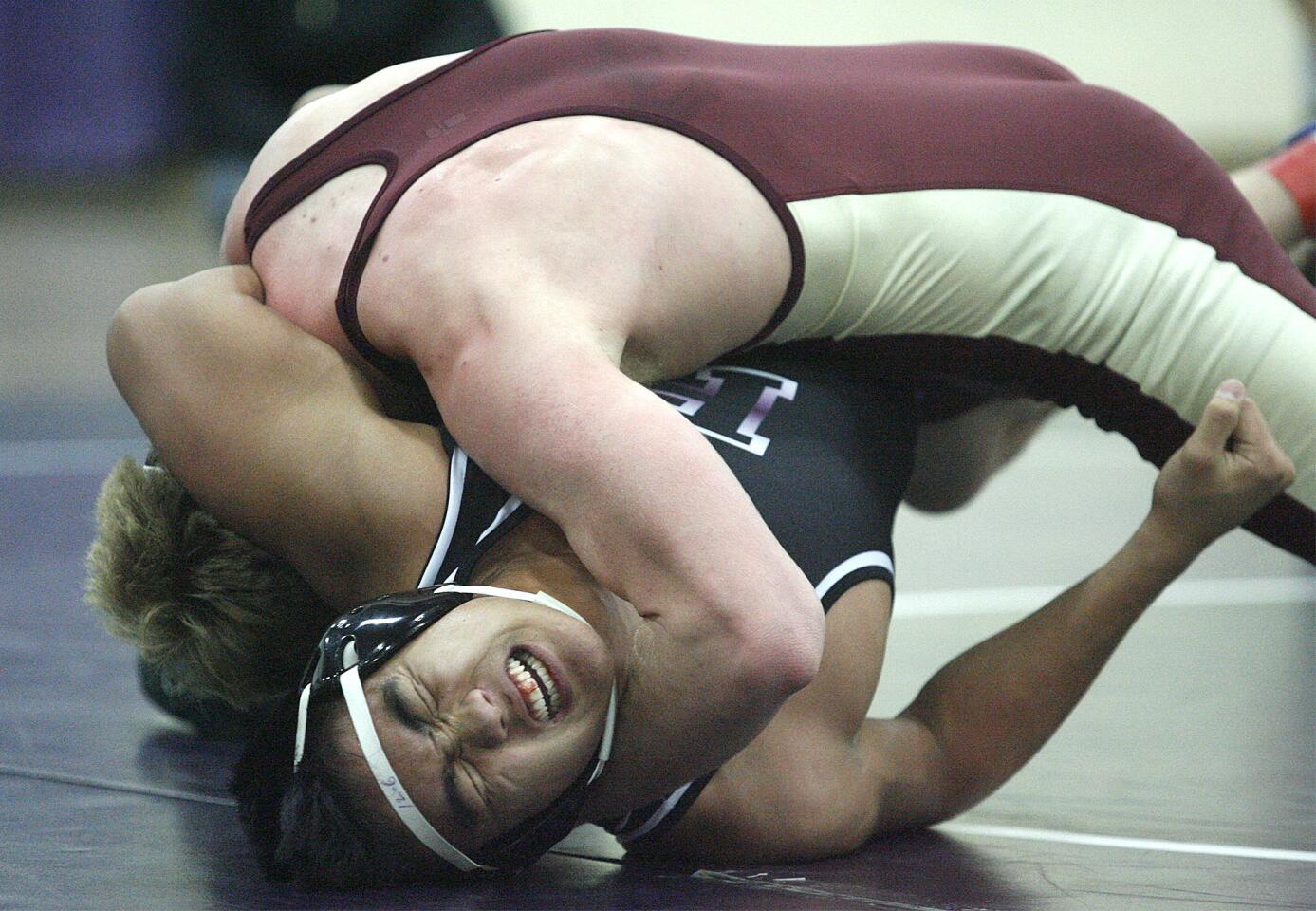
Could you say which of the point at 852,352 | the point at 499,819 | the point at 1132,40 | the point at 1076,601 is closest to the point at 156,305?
the point at 499,819

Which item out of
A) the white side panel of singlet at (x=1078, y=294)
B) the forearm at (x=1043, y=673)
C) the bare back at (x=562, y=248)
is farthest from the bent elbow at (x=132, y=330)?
the forearm at (x=1043, y=673)

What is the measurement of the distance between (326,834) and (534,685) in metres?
0.25

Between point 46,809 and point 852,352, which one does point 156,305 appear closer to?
Answer: point 46,809

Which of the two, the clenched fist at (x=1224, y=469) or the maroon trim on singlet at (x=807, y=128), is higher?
the maroon trim on singlet at (x=807, y=128)

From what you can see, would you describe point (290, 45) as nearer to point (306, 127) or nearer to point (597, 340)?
point (306, 127)

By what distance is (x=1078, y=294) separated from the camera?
2201 mm

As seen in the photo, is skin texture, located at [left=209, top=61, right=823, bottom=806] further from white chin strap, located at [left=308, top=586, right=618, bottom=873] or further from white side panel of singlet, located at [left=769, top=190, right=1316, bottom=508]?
white side panel of singlet, located at [left=769, top=190, right=1316, bottom=508]


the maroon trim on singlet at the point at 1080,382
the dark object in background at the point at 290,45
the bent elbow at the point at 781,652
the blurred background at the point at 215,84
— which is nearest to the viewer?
the bent elbow at the point at 781,652

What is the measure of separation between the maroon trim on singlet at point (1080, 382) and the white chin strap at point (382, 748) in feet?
2.19

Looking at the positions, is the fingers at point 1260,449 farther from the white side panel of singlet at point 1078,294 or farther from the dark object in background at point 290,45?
the dark object in background at point 290,45

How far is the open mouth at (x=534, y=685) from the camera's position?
67.7 inches

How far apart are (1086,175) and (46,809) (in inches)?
55.6

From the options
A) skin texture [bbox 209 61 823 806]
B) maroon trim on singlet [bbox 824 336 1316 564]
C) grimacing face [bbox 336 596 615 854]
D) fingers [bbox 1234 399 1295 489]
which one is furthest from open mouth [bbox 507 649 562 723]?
fingers [bbox 1234 399 1295 489]

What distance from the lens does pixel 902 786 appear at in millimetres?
2043
